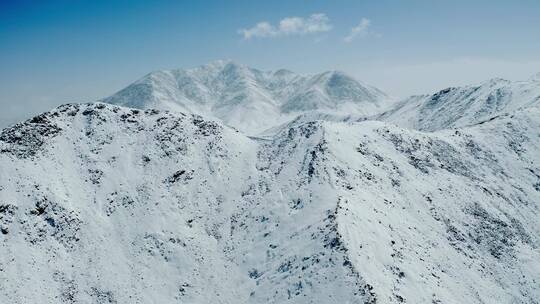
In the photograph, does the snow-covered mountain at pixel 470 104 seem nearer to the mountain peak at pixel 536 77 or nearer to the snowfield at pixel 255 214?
the mountain peak at pixel 536 77

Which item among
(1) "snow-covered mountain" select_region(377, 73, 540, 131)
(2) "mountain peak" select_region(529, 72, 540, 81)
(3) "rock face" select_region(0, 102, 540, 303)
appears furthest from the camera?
(2) "mountain peak" select_region(529, 72, 540, 81)

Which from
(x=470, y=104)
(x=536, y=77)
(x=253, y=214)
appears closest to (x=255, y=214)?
(x=253, y=214)

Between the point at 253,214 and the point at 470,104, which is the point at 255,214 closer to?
the point at 253,214

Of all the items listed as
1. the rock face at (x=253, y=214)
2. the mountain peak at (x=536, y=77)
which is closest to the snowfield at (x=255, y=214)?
the rock face at (x=253, y=214)

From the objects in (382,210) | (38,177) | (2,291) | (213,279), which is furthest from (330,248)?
(38,177)

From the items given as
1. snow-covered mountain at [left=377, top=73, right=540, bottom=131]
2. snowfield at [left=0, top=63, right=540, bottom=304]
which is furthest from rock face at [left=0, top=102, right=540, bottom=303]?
snow-covered mountain at [left=377, top=73, right=540, bottom=131]

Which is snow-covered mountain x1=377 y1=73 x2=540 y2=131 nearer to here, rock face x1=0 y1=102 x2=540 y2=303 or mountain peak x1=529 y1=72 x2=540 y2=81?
mountain peak x1=529 y1=72 x2=540 y2=81

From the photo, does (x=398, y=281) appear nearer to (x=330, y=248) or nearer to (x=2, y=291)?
(x=330, y=248)
